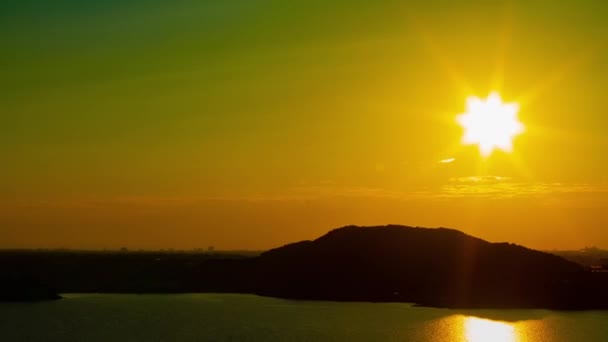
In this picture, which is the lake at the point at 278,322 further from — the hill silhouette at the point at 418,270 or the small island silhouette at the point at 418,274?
the hill silhouette at the point at 418,270

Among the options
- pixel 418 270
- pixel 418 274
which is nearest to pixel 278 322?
pixel 418 274

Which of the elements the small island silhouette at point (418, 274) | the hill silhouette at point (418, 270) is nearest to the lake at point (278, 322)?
the small island silhouette at point (418, 274)

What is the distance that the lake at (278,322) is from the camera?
8419 centimetres

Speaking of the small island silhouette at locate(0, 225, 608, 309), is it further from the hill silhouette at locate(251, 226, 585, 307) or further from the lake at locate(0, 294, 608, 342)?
the lake at locate(0, 294, 608, 342)

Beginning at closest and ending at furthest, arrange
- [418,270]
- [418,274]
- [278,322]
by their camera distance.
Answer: [278,322], [418,274], [418,270]

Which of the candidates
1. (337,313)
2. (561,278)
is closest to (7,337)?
(337,313)

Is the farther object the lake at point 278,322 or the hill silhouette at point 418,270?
the hill silhouette at point 418,270

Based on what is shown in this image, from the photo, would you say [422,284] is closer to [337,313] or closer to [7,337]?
[337,313]

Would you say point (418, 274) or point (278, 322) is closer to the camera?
point (278, 322)

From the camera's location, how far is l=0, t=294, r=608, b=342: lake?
8419 centimetres

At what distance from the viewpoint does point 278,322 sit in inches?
3846

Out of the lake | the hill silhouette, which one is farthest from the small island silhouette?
the lake

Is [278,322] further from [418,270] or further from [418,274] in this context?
[418,270]

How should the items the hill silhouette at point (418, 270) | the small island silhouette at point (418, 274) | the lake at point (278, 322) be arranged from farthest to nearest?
the hill silhouette at point (418, 270) → the small island silhouette at point (418, 274) → the lake at point (278, 322)
